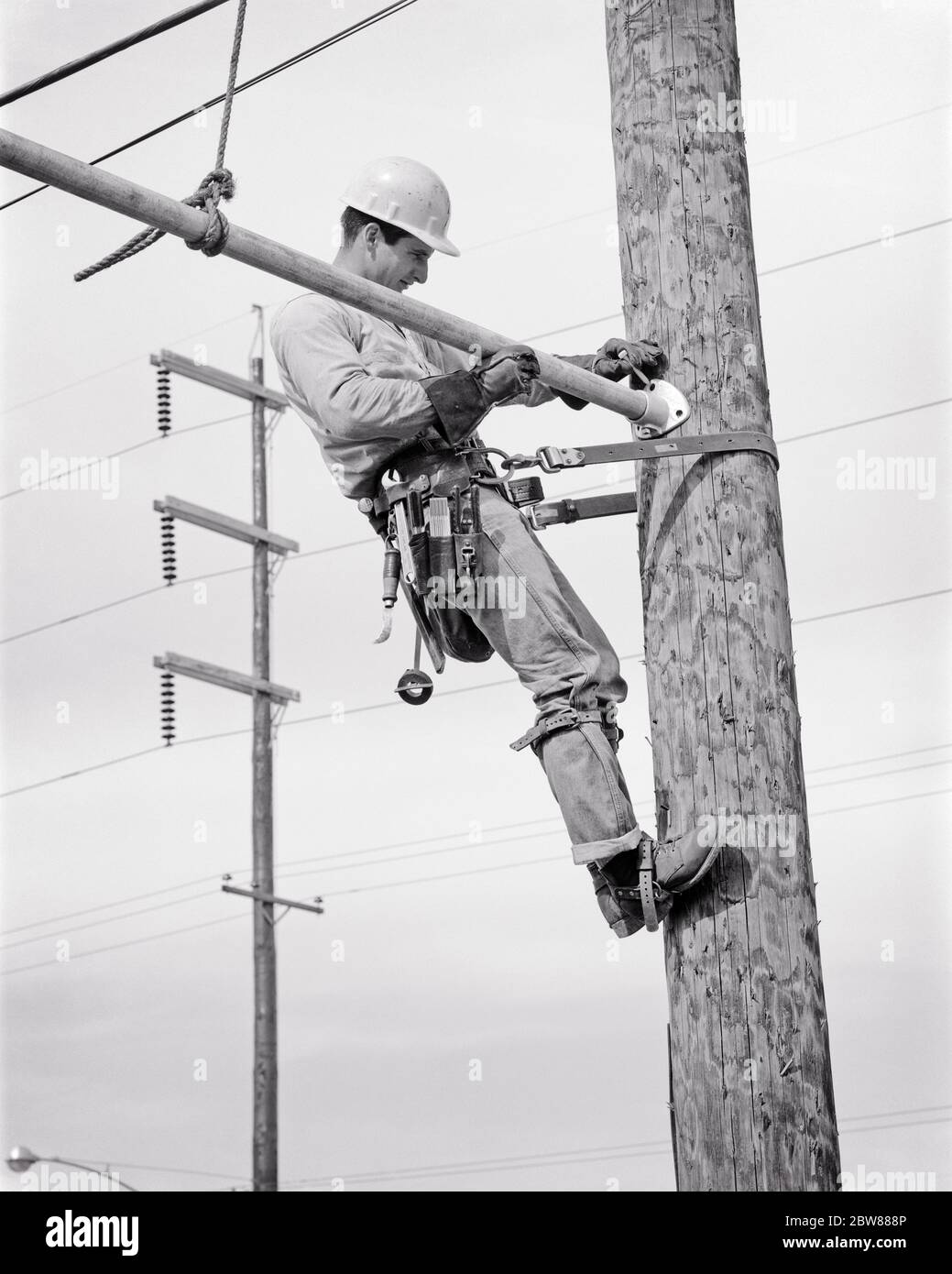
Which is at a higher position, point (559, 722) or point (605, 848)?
point (559, 722)

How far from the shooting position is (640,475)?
5.11 m

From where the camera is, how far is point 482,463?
5.30 m

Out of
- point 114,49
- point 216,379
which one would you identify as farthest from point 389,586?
point 216,379

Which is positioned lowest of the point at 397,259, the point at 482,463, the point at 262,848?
the point at 482,463

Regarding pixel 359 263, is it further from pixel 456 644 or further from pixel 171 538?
pixel 171 538

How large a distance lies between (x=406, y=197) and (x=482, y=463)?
A: 2.75 ft

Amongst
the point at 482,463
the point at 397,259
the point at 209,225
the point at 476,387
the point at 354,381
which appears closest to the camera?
the point at 209,225

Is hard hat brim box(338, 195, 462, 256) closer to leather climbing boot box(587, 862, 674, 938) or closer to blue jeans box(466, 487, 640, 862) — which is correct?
blue jeans box(466, 487, 640, 862)

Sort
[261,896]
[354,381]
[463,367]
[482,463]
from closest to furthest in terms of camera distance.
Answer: [354,381] → [482,463] → [463,367] → [261,896]

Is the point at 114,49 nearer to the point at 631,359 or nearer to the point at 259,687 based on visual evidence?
the point at 631,359

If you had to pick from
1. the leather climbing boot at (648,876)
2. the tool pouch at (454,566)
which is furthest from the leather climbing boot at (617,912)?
the tool pouch at (454,566)

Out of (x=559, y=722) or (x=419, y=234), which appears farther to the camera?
(x=419, y=234)
